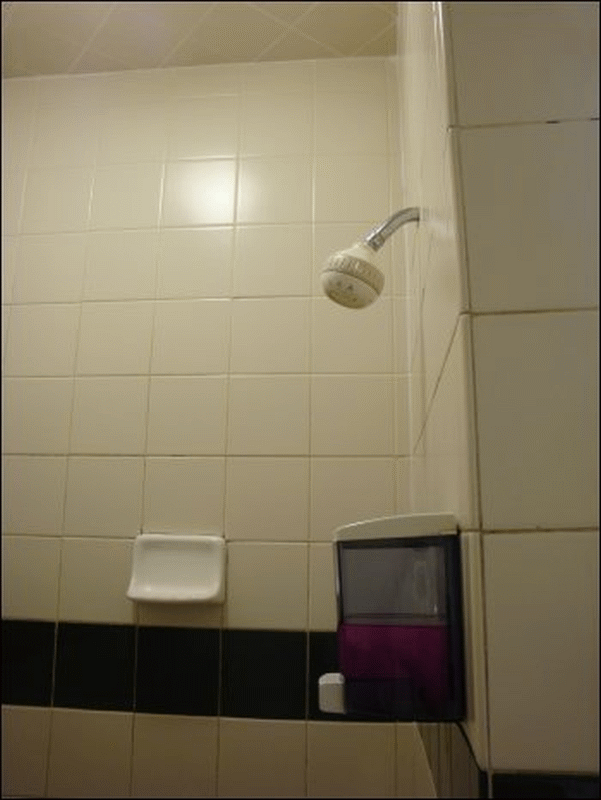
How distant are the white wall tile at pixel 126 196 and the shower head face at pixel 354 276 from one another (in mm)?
793

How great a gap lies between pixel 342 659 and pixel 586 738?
26cm

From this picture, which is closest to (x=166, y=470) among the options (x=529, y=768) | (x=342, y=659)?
(x=342, y=659)

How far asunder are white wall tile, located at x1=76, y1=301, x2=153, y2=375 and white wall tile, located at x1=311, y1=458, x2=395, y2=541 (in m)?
0.50

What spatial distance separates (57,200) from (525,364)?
4.55ft

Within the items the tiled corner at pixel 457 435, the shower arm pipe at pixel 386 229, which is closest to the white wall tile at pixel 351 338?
the shower arm pipe at pixel 386 229

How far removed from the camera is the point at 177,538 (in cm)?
118

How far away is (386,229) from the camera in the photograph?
78 cm

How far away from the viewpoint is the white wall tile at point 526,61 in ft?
1.50

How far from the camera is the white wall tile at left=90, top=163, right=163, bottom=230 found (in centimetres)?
138

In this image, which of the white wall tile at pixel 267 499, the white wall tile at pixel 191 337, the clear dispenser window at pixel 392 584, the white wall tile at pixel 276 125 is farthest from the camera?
the white wall tile at pixel 276 125

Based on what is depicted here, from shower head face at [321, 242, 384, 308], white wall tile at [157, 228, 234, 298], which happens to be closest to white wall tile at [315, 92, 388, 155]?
white wall tile at [157, 228, 234, 298]

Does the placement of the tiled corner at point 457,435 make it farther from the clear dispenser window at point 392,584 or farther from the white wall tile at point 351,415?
the white wall tile at point 351,415

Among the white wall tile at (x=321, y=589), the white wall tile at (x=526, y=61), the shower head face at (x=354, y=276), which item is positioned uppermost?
the white wall tile at (x=526, y=61)

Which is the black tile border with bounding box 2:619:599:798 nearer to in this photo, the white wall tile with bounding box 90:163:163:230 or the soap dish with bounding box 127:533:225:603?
the soap dish with bounding box 127:533:225:603
